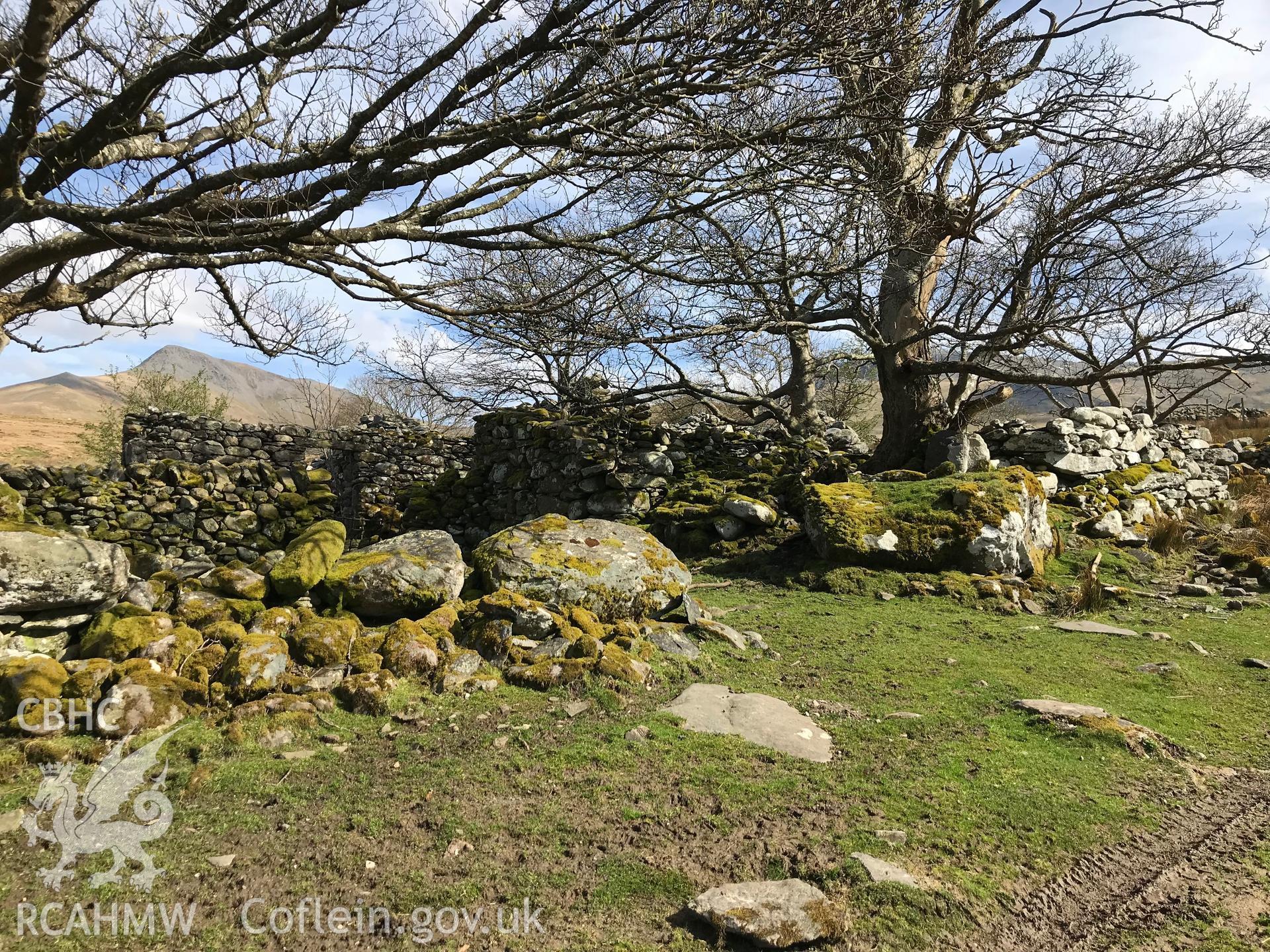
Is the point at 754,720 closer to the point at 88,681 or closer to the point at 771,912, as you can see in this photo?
the point at 771,912

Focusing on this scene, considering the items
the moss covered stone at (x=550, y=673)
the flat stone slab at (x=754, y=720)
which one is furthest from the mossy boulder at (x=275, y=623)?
the flat stone slab at (x=754, y=720)

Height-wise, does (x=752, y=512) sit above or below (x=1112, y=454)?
below

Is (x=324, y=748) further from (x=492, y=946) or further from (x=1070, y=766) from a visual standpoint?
(x=1070, y=766)

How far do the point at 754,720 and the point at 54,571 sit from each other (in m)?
4.27

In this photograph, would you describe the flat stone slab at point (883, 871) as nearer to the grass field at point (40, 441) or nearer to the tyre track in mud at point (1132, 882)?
the tyre track in mud at point (1132, 882)

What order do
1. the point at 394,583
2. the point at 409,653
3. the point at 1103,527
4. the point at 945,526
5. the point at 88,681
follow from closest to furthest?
1. the point at 88,681
2. the point at 409,653
3. the point at 394,583
4. the point at 945,526
5. the point at 1103,527

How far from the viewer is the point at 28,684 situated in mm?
3316

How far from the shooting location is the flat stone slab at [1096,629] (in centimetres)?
577

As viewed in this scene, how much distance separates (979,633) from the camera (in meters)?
5.86

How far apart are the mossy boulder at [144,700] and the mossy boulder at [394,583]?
138 cm

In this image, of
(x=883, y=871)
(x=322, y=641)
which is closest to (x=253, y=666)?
(x=322, y=641)

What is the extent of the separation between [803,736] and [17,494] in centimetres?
1075

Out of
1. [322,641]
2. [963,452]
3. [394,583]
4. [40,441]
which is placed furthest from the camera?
[40,441]

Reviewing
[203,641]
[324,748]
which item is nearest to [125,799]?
[324,748]
